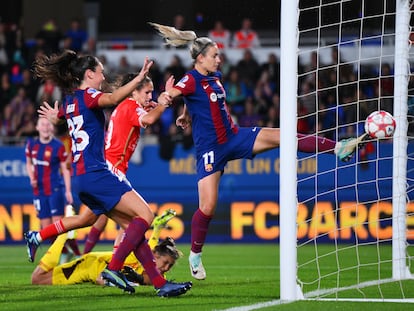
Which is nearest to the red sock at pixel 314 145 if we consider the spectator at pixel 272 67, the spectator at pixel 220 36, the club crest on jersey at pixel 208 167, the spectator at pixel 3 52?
the club crest on jersey at pixel 208 167

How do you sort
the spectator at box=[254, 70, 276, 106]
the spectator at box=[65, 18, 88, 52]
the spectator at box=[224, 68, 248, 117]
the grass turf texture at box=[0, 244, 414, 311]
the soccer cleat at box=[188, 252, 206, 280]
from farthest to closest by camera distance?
the spectator at box=[65, 18, 88, 52] → the spectator at box=[224, 68, 248, 117] → the spectator at box=[254, 70, 276, 106] → the soccer cleat at box=[188, 252, 206, 280] → the grass turf texture at box=[0, 244, 414, 311]

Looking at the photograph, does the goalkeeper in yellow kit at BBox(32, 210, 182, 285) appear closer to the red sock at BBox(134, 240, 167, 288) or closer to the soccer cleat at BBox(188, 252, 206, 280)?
the soccer cleat at BBox(188, 252, 206, 280)

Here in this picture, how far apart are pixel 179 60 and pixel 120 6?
5.17 metres

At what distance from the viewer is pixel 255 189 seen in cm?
1552

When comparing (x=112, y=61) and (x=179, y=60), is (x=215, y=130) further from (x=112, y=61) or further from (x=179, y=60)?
(x=112, y=61)

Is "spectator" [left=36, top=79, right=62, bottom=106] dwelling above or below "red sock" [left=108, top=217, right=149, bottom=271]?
above

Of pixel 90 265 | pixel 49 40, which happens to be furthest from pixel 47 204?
pixel 49 40

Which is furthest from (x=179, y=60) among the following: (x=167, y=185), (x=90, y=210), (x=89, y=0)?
(x=90, y=210)

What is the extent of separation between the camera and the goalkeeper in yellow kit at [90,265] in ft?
26.6

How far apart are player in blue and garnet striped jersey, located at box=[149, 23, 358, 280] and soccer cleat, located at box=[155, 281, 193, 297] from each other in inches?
52.0

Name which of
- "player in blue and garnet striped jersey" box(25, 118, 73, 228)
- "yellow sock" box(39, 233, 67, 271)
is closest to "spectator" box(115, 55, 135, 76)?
"player in blue and garnet striped jersey" box(25, 118, 73, 228)

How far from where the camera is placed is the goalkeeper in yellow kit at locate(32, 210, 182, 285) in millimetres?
8109

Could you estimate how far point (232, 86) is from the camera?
706 inches

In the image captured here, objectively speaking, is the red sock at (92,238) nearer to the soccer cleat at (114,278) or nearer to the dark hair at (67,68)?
the dark hair at (67,68)
